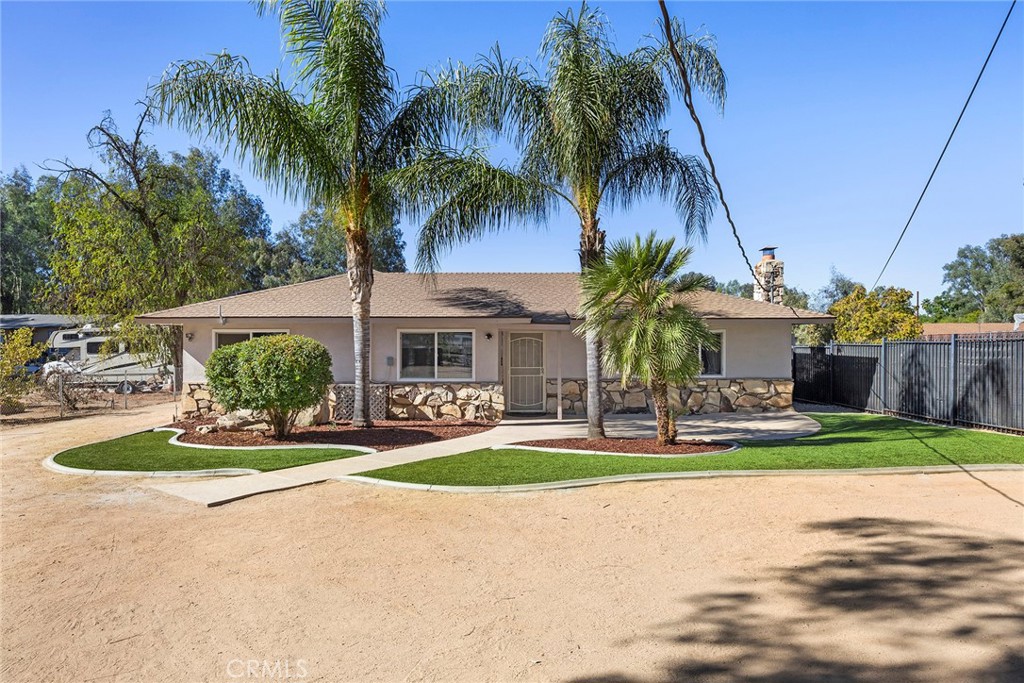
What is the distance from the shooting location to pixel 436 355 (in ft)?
56.0

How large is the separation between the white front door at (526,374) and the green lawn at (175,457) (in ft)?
24.1

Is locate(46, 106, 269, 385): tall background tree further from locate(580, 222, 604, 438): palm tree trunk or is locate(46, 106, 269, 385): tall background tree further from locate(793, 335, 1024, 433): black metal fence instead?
locate(793, 335, 1024, 433): black metal fence

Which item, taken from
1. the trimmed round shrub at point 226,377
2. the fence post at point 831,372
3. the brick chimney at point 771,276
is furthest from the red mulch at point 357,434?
the fence post at point 831,372

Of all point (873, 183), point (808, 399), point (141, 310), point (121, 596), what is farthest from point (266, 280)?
point (121, 596)

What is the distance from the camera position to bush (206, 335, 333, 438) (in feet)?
39.9

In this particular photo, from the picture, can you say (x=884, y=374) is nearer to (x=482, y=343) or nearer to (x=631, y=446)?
(x=631, y=446)

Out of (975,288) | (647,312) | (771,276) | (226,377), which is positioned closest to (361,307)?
(226,377)

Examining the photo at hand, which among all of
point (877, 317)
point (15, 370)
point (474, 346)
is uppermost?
point (877, 317)

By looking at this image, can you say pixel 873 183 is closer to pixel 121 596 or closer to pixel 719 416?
pixel 719 416

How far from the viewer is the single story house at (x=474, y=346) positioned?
1664 centimetres

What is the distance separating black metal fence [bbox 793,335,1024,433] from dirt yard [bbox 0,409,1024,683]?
596 centimetres

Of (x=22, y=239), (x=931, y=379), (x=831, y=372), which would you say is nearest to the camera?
(x=931, y=379)

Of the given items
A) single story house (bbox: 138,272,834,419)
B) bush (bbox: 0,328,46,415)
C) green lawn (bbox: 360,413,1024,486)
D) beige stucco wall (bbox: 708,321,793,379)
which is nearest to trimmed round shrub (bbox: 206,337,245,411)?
single story house (bbox: 138,272,834,419)

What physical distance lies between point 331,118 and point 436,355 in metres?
6.38
